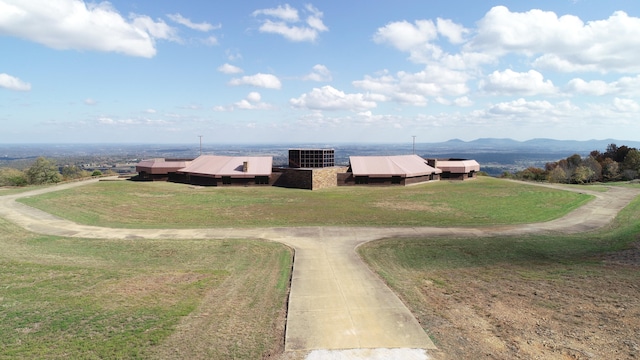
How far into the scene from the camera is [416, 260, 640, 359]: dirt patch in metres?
10.7

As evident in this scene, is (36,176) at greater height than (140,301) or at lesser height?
greater

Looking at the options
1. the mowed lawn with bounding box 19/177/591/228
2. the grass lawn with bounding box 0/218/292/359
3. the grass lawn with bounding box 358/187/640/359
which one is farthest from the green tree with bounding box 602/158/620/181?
the grass lawn with bounding box 0/218/292/359

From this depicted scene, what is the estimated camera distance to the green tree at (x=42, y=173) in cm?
6712

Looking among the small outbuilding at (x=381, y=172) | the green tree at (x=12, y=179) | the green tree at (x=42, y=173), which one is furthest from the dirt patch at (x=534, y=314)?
the green tree at (x=12, y=179)

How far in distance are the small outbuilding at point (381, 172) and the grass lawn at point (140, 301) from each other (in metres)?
35.3

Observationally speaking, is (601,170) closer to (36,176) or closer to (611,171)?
(611,171)

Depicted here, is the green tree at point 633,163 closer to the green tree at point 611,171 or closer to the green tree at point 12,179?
the green tree at point 611,171

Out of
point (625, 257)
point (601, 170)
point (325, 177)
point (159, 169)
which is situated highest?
point (159, 169)

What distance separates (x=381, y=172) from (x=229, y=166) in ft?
82.5

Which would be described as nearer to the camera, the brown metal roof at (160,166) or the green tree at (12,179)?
the brown metal roof at (160,166)

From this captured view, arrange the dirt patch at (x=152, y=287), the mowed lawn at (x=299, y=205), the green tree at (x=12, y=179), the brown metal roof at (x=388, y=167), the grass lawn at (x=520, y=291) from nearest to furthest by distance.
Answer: the grass lawn at (x=520, y=291)
the dirt patch at (x=152, y=287)
the mowed lawn at (x=299, y=205)
the brown metal roof at (x=388, y=167)
the green tree at (x=12, y=179)

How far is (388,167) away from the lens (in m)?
57.7

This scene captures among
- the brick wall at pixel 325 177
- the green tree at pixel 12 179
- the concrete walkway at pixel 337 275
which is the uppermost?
the brick wall at pixel 325 177

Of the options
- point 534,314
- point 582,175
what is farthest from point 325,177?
point 582,175
